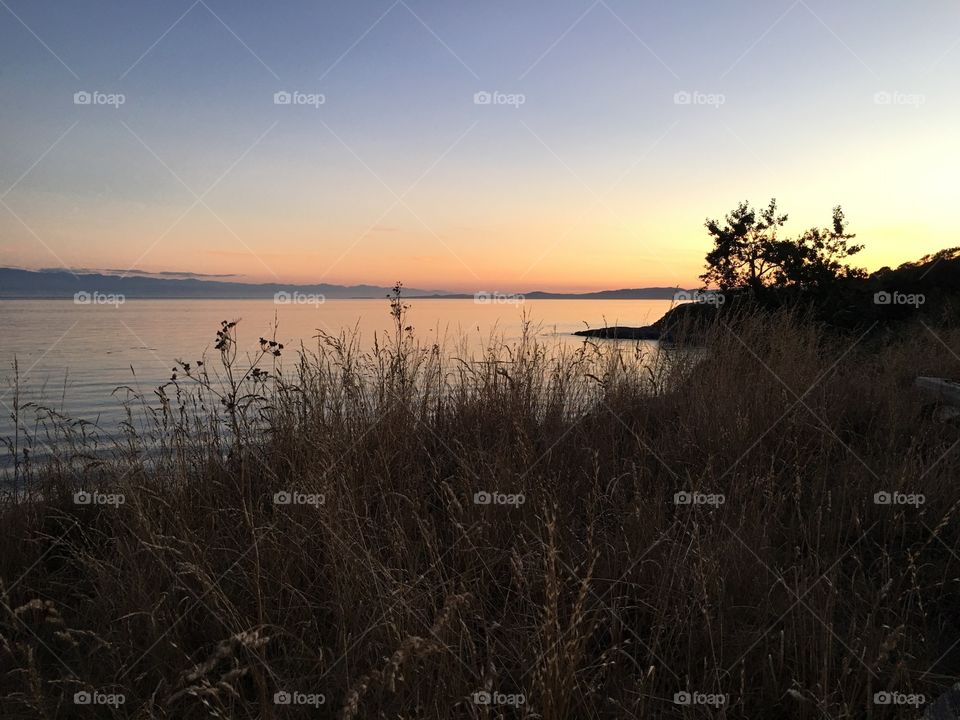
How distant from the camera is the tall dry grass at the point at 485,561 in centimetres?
215

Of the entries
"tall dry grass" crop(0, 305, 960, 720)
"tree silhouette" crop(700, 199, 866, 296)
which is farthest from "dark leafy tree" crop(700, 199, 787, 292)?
"tall dry grass" crop(0, 305, 960, 720)

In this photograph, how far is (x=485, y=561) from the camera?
9.86 ft

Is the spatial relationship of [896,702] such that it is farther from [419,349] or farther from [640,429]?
[419,349]

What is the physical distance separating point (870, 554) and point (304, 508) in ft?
10.5
